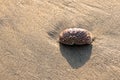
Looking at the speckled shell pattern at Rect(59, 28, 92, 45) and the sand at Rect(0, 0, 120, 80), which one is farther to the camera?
the speckled shell pattern at Rect(59, 28, 92, 45)

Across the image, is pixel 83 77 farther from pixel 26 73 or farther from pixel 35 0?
pixel 35 0

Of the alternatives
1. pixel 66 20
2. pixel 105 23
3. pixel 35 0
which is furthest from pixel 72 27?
pixel 35 0

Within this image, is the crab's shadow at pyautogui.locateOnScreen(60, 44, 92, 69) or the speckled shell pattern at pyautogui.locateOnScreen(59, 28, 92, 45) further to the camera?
the speckled shell pattern at pyautogui.locateOnScreen(59, 28, 92, 45)

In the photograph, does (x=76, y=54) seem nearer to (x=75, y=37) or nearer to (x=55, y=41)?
(x=75, y=37)

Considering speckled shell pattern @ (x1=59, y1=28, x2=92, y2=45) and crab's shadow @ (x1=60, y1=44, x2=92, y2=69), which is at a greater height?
speckled shell pattern @ (x1=59, y1=28, x2=92, y2=45)

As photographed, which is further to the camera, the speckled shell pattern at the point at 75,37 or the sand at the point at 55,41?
the speckled shell pattern at the point at 75,37

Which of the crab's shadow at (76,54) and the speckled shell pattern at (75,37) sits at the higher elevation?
the speckled shell pattern at (75,37)
